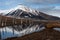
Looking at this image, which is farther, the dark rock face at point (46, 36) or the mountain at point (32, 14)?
the mountain at point (32, 14)

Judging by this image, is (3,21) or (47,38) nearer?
(47,38)

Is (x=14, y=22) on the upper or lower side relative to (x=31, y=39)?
upper

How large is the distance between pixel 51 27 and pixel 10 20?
97 centimetres

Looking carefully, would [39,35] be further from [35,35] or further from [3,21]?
[3,21]

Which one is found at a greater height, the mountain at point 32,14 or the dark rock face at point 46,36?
the dark rock face at point 46,36

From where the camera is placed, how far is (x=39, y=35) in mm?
4270

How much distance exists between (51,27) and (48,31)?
0.37 feet

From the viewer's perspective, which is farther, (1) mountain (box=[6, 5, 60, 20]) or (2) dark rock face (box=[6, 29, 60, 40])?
(1) mountain (box=[6, 5, 60, 20])

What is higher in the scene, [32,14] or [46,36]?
[46,36]

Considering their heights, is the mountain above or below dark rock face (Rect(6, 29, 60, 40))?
below

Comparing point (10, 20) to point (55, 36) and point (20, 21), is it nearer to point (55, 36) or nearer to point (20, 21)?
point (20, 21)

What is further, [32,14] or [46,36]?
[32,14]

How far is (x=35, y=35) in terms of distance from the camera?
430 cm

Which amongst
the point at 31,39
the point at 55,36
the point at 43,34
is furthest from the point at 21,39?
the point at 55,36
